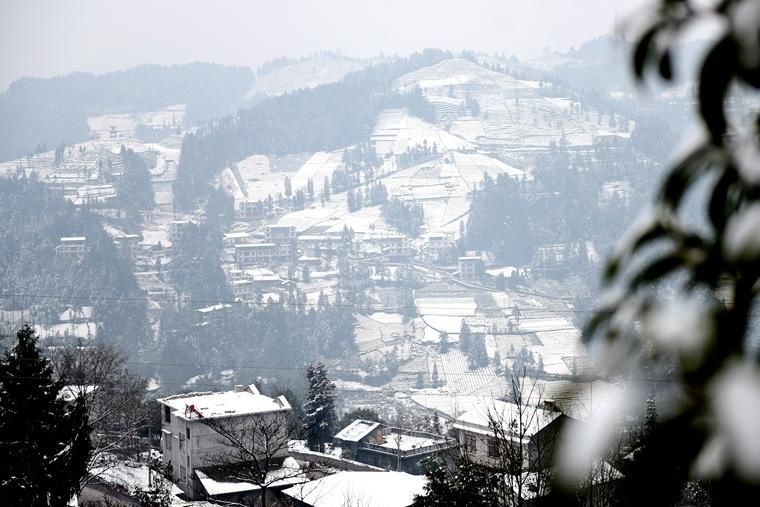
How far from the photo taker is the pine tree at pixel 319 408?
20781 millimetres

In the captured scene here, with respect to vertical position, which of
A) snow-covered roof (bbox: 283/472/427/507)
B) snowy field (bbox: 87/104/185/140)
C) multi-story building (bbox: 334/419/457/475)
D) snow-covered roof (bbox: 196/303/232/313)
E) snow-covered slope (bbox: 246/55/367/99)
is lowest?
snow-covered roof (bbox: 196/303/232/313)

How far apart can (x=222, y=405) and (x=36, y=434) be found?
309 inches

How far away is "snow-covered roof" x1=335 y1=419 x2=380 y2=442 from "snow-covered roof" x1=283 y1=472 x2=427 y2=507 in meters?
12.5

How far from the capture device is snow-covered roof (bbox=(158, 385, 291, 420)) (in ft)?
46.2

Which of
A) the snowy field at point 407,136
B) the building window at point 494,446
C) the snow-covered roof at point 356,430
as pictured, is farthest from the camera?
the snowy field at point 407,136

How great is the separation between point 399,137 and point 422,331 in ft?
126

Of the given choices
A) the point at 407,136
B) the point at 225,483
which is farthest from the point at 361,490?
the point at 407,136

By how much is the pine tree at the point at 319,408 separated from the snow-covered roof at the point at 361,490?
10.2 meters

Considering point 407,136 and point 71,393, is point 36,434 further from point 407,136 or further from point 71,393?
point 407,136

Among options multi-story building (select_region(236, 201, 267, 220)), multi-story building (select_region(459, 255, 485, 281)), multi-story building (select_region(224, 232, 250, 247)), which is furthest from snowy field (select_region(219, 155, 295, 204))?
multi-story building (select_region(459, 255, 485, 281))

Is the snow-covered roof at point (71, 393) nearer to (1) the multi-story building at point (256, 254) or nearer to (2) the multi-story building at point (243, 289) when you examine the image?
(2) the multi-story building at point (243, 289)

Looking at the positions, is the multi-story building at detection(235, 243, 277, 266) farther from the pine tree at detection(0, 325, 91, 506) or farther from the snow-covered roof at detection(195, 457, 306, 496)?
the pine tree at detection(0, 325, 91, 506)

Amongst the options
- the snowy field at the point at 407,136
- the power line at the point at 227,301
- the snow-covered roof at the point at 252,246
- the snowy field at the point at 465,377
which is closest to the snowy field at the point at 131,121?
the snowy field at the point at 407,136

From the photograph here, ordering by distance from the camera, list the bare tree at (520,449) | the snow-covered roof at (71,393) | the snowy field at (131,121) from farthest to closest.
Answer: the snowy field at (131,121), the snow-covered roof at (71,393), the bare tree at (520,449)
